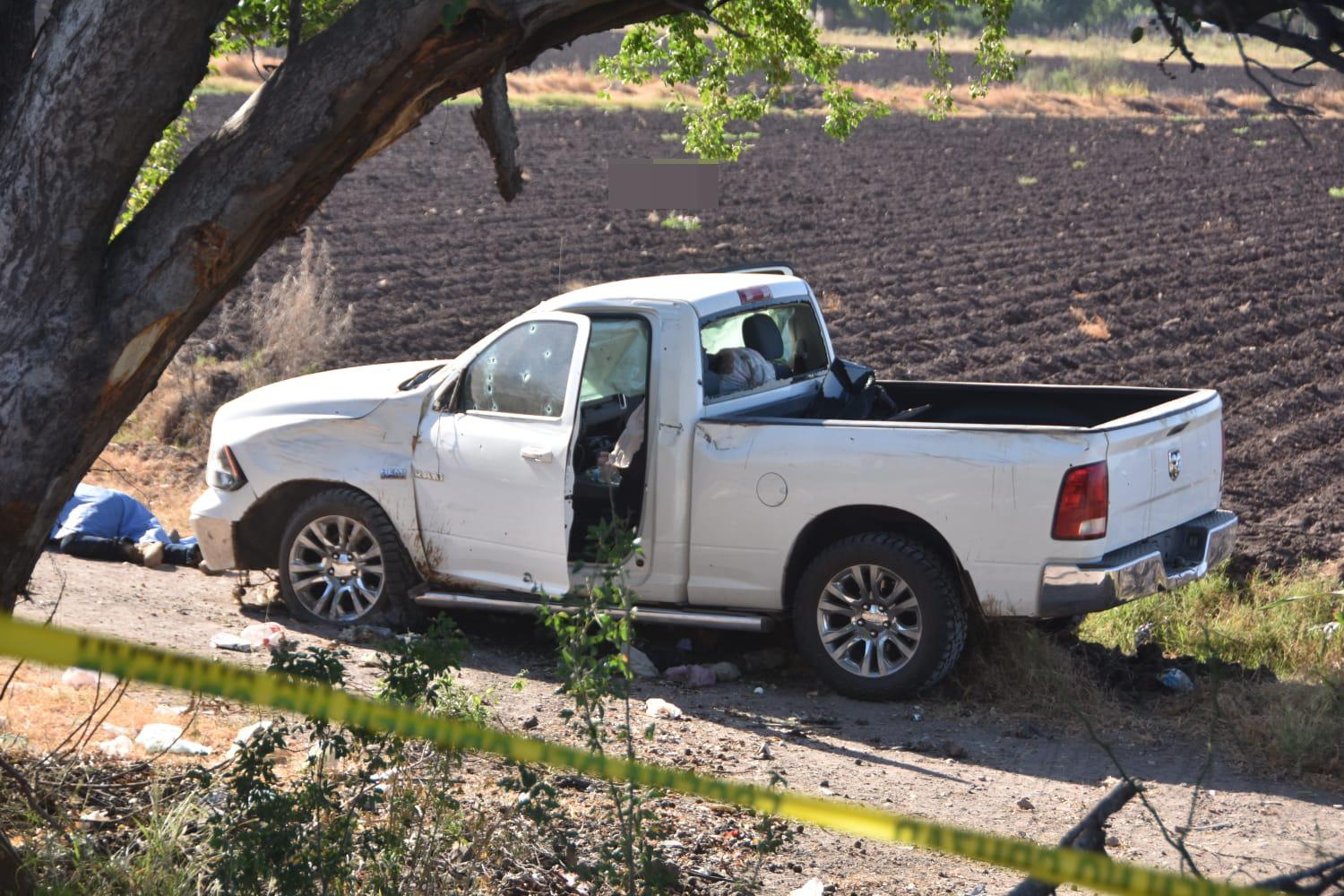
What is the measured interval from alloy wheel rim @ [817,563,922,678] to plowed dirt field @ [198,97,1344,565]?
157 inches

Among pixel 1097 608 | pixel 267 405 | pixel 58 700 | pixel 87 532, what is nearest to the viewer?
pixel 58 700

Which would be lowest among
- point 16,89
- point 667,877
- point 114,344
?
point 667,877

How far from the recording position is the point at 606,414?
7.91m

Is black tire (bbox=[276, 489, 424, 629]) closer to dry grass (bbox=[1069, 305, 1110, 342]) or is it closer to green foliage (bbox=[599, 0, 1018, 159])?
green foliage (bbox=[599, 0, 1018, 159])

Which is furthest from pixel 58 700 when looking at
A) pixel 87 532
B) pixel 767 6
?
pixel 767 6

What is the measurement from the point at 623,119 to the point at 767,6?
31982 millimetres

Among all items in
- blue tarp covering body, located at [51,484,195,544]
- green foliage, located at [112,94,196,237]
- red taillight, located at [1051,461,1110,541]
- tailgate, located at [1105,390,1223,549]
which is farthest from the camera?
blue tarp covering body, located at [51,484,195,544]

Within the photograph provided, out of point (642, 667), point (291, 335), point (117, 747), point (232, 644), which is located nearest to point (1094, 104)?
point (291, 335)

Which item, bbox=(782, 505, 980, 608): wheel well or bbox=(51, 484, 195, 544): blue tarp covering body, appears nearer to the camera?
bbox=(782, 505, 980, 608): wheel well

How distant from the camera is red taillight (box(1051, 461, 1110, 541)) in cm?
654

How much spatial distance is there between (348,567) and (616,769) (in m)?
5.90

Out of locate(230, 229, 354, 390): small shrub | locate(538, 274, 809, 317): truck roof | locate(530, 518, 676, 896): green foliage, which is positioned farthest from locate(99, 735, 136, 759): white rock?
locate(230, 229, 354, 390): small shrub

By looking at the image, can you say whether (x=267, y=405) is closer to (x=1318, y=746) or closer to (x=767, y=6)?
(x=767, y=6)

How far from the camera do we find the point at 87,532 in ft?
31.6
